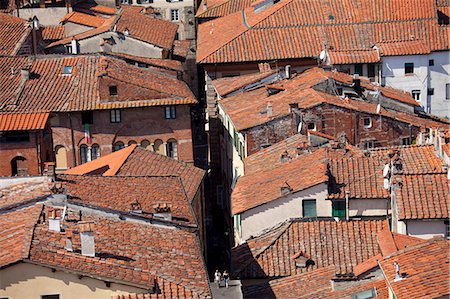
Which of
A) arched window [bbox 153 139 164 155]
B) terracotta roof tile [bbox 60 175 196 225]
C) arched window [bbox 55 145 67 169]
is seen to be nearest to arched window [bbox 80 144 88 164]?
arched window [bbox 55 145 67 169]

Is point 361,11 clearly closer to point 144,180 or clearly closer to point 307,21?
point 307,21

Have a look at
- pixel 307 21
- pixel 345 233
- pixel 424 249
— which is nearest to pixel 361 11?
pixel 307 21

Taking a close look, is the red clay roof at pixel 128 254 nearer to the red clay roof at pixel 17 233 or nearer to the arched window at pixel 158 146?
the red clay roof at pixel 17 233

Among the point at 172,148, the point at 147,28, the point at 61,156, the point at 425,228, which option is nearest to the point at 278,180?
the point at 425,228

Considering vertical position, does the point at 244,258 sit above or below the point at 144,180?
below

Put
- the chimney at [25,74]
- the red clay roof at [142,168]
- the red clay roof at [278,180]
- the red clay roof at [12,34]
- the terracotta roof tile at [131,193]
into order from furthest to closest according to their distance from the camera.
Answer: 1. the red clay roof at [12,34]
2. the chimney at [25,74]
3. the red clay roof at [142,168]
4. the red clay roof at [278,180]
5. the terracotta roof tile at [131,193]

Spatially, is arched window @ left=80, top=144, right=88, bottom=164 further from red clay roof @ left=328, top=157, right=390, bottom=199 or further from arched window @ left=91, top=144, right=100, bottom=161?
red clay roof @ left=328, top=157, right=390, bottom=199

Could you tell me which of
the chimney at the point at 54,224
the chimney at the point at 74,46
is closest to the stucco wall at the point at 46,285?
the chimney at the point at 54,224
